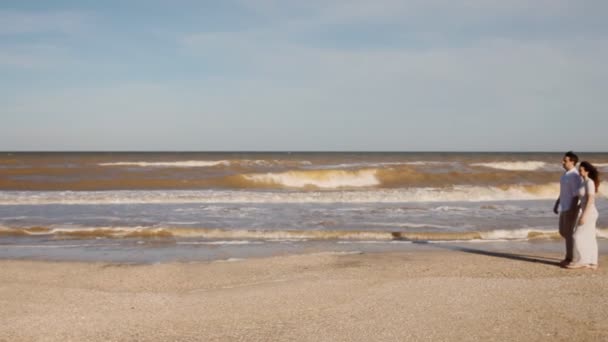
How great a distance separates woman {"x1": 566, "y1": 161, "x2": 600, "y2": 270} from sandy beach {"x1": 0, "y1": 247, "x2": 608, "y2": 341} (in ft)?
0.85

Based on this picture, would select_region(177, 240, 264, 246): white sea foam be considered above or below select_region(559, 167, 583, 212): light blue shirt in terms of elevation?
below

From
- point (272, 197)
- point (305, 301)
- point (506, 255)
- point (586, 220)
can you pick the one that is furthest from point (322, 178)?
point (305, 301)

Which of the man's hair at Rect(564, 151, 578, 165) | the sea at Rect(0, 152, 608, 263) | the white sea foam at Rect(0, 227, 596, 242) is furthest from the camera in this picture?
the white sea foam at Rect(0, 227, 596, 242)

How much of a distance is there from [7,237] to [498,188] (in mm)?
17097

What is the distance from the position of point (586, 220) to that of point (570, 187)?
52cm

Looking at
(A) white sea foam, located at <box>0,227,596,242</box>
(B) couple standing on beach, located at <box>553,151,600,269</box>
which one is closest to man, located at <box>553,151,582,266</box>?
(B) couple standing on beach, located at <box>553,151,600,269</box>

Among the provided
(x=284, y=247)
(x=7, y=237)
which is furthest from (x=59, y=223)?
(x=284, y=247)

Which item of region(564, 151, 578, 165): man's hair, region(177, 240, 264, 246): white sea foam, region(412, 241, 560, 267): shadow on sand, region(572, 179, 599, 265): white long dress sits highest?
region(564, 151, 578, 165): man's hair

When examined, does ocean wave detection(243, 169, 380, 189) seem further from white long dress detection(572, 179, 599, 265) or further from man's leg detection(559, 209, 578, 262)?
white long dress detection(572, 179, 599, 265)

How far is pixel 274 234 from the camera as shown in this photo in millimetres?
11250

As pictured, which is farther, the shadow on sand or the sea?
the sea

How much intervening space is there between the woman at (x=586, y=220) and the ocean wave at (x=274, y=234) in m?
3.11

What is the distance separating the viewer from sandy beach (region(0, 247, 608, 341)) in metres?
4.79

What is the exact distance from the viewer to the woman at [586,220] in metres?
7.65
